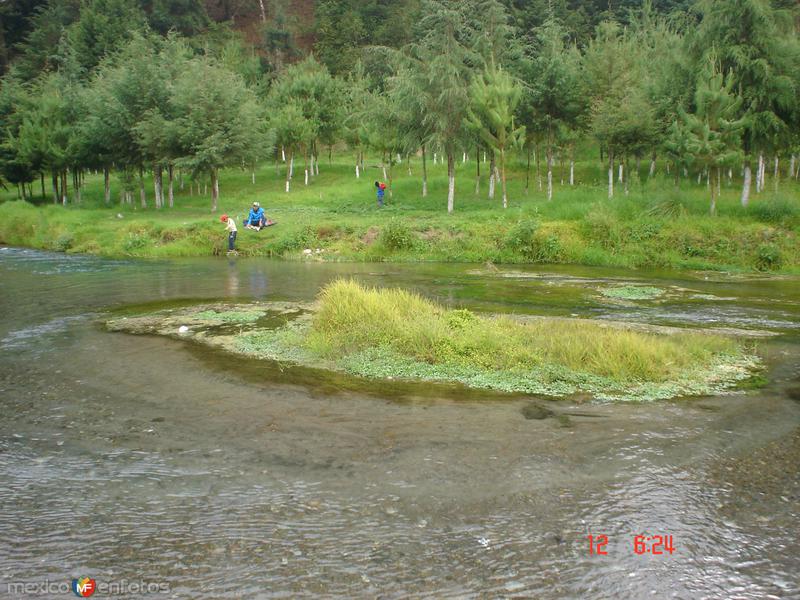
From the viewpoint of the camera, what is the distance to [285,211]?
43.0 m

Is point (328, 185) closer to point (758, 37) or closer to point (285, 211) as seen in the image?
point (285, 211)

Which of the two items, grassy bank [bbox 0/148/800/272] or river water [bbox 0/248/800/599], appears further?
grassy bank [bbox 0/148/800/272]

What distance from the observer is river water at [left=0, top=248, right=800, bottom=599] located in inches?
222

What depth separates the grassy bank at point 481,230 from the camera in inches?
1180

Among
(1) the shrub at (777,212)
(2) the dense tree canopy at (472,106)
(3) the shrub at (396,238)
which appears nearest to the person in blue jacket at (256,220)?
(2) the dense tree canopy at (472,106)

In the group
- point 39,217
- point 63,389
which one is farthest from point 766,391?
point 39,217

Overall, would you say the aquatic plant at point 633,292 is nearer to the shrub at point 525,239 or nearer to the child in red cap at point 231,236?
the shrub at point 525,239

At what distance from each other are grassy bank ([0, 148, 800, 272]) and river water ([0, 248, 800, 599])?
59.9 feet

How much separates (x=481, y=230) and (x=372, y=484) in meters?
27.6

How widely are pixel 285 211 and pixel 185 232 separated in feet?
25.5
